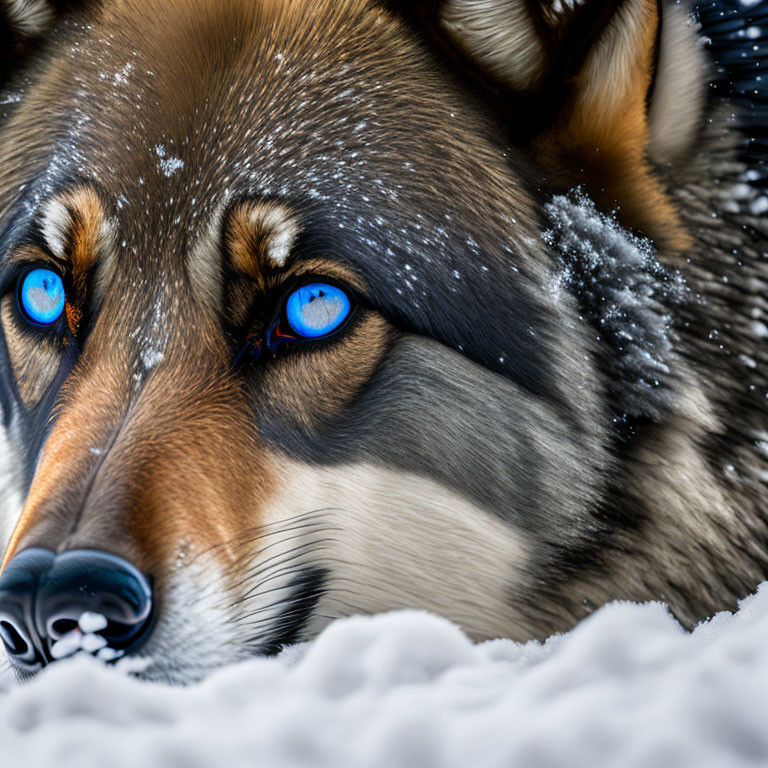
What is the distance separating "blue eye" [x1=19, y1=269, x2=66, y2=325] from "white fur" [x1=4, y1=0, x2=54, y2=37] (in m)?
0.85

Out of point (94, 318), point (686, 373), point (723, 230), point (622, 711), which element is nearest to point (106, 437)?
point (94, 318)

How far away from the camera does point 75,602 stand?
77.7 inches

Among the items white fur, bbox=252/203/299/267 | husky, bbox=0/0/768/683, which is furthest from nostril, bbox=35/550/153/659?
white fur, bbox=252/203/299/267

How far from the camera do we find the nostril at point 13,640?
2.09 meters

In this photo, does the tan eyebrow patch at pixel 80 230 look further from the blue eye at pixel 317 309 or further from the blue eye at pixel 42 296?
the blue eye at pixel 317 309

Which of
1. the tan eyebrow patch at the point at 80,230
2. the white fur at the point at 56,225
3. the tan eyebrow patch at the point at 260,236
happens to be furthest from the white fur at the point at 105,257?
the tan eyebrow patch at the point at 260,236

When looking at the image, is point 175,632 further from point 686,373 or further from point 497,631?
point 686,373

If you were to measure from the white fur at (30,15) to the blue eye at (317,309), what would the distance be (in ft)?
4.36

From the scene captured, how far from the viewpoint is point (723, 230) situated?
2.56m

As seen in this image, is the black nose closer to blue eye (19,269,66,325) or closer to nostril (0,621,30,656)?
nostril (0,621,30,656)

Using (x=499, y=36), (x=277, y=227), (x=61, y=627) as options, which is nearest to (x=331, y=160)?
(x=277, y=227)

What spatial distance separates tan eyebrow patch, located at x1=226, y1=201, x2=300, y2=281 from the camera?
2361 mm

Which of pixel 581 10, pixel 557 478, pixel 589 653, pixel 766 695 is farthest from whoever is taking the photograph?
pixel 557 478

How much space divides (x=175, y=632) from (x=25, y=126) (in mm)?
1723
